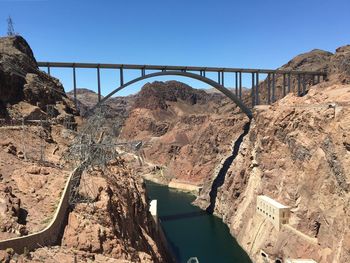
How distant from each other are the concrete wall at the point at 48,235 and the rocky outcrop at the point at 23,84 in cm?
1795

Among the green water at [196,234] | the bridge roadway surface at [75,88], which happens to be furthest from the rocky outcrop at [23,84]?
the green water at [196,234]

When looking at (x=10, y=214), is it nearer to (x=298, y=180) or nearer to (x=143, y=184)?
(x=143, y=184)

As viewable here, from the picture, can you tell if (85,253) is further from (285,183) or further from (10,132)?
(285,183)

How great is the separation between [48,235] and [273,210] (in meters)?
30.3

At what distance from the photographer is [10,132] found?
103 ft

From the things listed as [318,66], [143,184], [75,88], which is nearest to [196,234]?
[143,184]

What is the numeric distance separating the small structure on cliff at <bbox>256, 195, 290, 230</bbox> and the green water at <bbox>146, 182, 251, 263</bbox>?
5204 millimetres

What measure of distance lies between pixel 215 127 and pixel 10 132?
59.4 metres

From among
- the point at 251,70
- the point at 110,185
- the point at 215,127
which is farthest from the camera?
the point at 215,127

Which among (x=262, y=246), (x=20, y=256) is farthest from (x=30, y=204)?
(x=262, y=246)

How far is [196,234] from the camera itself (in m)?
52.0

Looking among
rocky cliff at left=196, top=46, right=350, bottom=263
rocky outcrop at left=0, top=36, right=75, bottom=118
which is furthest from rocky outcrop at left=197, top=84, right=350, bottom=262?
rocky outcrop at left=0, top=36, right=75, bottom=118

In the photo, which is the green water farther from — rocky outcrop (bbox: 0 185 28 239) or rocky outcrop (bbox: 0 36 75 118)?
rocky outcrop (bbox: 0 185 28 239)

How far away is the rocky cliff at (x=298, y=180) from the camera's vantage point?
35.2m
